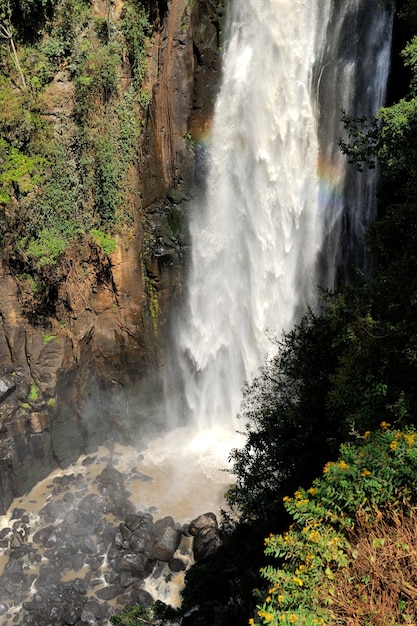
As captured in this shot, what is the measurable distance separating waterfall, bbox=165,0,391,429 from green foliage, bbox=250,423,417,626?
417 inches

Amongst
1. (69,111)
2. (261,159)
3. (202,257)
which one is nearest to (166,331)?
(202,257)

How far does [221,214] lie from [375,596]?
1373 cm

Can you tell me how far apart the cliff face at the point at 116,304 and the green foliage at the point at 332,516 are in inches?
476

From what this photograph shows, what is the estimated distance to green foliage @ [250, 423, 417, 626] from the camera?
5.75 meters

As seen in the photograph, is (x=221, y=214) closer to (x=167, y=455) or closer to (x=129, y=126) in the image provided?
(x=129, y=126)

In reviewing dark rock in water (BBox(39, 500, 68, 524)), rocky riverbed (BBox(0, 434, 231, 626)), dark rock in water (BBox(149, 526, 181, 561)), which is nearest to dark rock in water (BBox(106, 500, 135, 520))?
rocky riverbed (BBox(0, 434, 231, 626))

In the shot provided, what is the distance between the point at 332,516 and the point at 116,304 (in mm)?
12889

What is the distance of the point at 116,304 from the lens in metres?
18.0

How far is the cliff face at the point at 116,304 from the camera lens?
1625cm

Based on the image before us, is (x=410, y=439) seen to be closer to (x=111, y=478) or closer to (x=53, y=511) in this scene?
(x=111, y=478)

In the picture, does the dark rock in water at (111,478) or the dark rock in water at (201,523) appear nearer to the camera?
the dark rock in water at (201,523)

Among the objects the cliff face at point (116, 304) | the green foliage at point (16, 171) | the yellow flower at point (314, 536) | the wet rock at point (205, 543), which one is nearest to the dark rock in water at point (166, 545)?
the wet rock at point (205, 543)

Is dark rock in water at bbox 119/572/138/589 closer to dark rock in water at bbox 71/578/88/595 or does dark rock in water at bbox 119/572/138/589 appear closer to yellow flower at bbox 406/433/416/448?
dark rock in water at bbox 71/578/88/595

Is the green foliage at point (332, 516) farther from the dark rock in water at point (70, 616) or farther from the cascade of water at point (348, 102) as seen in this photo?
the cascade of water at point (348, 102)
